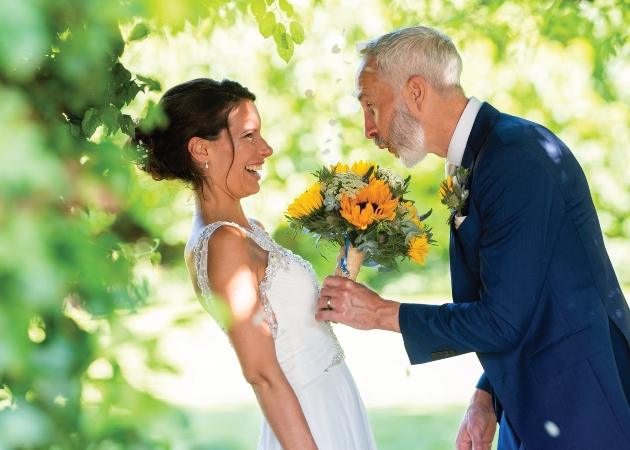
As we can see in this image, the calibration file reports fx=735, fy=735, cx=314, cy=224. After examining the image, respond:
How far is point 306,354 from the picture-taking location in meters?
2.88

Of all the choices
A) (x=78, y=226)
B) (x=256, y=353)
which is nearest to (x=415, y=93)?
(x=256, y=353)

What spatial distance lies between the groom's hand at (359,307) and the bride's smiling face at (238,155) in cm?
57

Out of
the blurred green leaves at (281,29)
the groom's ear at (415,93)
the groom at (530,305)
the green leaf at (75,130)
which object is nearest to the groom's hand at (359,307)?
the groom at (530,305)

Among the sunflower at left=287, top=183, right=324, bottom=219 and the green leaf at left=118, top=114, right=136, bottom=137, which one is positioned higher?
the sunflower at left=287, top=183, right=324, bottom=219

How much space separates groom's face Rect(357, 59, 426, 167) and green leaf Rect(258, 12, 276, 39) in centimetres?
60

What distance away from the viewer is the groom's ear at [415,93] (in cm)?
276

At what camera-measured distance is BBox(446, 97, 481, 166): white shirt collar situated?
2707 millimetres

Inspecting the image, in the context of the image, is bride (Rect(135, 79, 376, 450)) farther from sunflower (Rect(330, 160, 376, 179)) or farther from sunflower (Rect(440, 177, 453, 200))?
sunflower (Rect(440, 177, 453, 200))

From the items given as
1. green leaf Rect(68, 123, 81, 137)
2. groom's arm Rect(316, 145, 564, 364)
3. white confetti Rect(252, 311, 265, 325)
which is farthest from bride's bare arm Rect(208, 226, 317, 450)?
green leaf Rect(68, 123, 81, 137)

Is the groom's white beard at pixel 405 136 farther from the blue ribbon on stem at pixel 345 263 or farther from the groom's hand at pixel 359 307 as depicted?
the groom's hand at pixel 359 307

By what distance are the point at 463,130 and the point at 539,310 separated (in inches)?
28.2

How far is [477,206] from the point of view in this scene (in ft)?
8.38

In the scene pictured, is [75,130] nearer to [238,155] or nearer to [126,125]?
[126,125]

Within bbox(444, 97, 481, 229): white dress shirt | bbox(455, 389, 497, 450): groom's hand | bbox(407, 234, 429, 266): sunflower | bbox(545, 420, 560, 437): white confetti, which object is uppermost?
bbox(444, 97, 481, 229): white dress shirt
